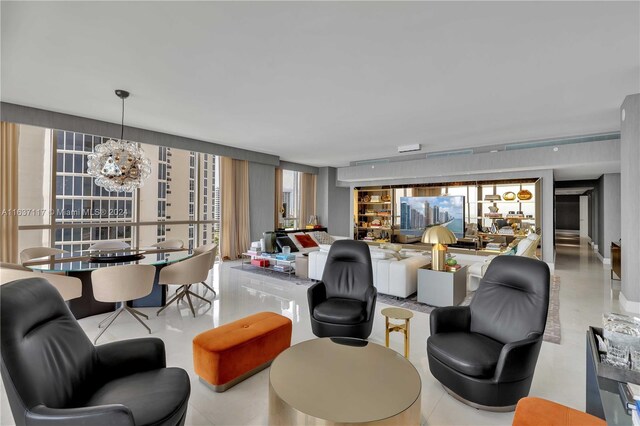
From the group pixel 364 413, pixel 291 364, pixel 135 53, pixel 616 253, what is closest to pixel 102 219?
pixel 135 53

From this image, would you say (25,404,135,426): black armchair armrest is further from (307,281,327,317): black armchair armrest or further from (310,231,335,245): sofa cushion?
(310,231,335,245): sofa cushion

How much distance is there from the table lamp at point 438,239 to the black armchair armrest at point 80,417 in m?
3.54

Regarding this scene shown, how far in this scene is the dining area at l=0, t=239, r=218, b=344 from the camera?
126 inches

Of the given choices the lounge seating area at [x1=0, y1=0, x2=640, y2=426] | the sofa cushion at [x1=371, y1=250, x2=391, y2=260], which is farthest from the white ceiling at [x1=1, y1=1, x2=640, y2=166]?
the sofa cushion at [x1=371, y1=250, x2=391, y2=260]

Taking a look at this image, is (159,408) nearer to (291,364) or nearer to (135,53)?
(291,364)

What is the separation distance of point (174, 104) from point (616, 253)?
8262mm

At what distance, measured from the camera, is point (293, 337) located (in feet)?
10.7

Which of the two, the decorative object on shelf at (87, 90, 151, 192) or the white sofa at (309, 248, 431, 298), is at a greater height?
the decorative object on shelf at (87, 90, 151, 192)

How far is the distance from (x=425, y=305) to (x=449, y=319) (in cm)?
190

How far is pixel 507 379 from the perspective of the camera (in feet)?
6.51

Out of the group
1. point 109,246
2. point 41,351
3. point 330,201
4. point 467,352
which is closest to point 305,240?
point 330,201

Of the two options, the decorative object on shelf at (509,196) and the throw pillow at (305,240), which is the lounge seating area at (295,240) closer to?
the decorative object on shelf at (509,196)

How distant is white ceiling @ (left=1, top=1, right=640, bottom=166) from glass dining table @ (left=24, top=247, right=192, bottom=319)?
7.12 feet

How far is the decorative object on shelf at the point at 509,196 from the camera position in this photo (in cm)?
737
